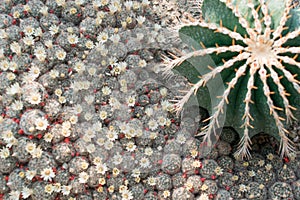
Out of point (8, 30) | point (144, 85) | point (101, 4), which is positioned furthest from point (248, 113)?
point (8, 30)

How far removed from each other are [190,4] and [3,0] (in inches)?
53.2

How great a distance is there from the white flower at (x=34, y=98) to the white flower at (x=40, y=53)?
0.25 metres

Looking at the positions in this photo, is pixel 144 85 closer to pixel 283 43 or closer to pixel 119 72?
pixel 119 72

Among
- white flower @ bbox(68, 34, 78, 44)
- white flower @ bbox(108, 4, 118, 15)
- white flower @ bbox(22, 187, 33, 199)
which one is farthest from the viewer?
white flower @ bbox(108, 4, 118, 15)

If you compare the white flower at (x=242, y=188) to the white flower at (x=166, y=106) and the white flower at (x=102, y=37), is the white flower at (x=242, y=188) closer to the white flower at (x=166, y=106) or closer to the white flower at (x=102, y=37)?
the white flower at (x=166, y=106)

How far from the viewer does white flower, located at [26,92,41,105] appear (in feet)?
9.63

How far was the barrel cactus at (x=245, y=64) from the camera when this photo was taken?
2.59 m

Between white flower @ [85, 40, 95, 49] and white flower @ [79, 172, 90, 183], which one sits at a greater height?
white flower @ [85, 40, 95, 49]

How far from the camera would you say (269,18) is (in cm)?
263

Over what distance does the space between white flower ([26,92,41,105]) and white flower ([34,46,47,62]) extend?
0.81ft

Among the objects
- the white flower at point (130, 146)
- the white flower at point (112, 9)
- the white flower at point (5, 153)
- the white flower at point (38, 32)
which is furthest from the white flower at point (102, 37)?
the white flower at point (5, 153)

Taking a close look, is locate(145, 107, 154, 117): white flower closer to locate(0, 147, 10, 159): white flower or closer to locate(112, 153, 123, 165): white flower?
locate(112, 153, 123, 165): white flower

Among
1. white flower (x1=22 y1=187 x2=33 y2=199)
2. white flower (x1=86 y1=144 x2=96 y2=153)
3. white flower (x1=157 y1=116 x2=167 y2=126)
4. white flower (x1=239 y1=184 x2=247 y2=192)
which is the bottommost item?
white flower (x1=22 y1=187 x2=33 y2=199)

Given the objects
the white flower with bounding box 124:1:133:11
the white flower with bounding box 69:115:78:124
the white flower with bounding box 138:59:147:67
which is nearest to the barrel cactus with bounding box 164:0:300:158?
the white flower with bounding box 138:59:147:67
